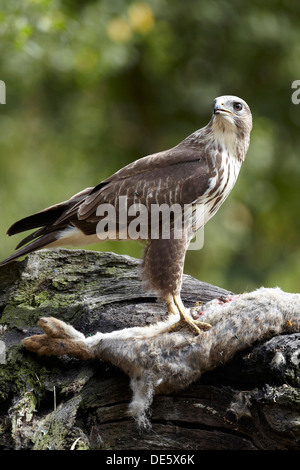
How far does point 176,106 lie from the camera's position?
9.14 meters

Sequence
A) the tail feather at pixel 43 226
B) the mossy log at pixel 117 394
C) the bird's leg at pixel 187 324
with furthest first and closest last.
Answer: the tail feather at pixel 43 226, the bird's leg at pixel 187 324, the mossy log at pixel 117 394

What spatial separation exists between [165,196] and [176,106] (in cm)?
544

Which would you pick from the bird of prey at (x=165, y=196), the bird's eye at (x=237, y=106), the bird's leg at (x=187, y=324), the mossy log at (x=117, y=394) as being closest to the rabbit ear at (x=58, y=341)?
the mossy log at (x=117, y=394)

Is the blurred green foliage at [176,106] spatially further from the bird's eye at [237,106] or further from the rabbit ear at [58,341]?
the rabbit ear at [58,341]

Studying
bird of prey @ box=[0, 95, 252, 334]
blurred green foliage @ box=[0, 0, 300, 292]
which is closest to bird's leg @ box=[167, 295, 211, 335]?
bird of prey @ box=[0, 95, 252, 334]

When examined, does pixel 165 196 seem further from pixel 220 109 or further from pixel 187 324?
pixel 187 324

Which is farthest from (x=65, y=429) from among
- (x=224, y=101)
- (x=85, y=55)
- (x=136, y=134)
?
(x=136, y=134)

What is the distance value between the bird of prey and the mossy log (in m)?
0.28

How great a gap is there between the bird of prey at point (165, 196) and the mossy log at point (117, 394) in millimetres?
282

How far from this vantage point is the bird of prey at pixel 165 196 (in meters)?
3.77

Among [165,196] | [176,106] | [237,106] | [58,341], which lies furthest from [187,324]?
[176,106]

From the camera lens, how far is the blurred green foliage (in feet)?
26.4

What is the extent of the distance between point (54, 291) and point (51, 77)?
5866 millimetres

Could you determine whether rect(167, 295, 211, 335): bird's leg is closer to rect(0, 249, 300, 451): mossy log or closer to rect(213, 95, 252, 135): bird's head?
rect(0, 249, 300, 451): mossy log
